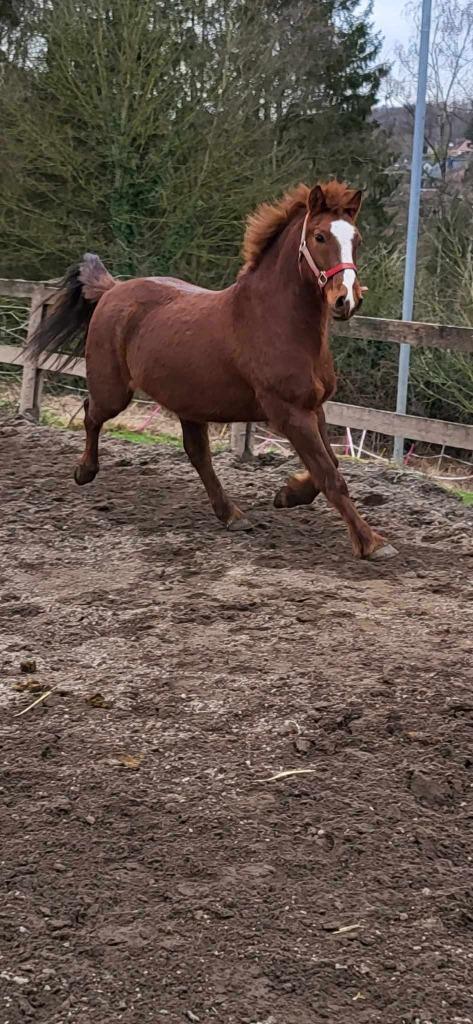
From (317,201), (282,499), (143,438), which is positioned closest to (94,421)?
(282,499)

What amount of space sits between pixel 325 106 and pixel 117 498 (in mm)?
14684

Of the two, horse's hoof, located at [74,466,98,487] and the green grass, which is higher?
horse's hoof, located at [74,466,98,487]

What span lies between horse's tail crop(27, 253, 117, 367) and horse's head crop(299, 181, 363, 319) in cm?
217

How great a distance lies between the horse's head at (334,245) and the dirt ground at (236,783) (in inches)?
53.9

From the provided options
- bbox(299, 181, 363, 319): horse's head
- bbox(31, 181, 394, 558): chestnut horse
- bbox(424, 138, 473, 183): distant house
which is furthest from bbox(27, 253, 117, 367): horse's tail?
bbox(424, 138, 473, 183): distant house

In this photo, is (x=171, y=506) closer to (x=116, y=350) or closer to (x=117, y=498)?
(x=117, y=498)

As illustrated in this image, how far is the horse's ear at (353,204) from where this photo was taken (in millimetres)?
4934

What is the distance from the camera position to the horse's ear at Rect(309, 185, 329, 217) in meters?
4.88

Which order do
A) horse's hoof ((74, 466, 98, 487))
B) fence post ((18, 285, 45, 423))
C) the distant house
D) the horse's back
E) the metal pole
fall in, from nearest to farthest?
the horse's back → horse's hoof ((74, 466, 98, 487)) → fence post ((18, 285, 45, 423)) → the metal pole → the distant house

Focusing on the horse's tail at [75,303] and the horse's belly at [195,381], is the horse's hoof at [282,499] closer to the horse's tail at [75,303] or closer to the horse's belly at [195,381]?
the horse's belly at [195,381]

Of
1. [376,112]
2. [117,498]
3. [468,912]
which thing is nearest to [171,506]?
[117,498]

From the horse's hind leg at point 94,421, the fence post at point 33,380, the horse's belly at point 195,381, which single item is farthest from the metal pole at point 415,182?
the horse's belly at point 195,381

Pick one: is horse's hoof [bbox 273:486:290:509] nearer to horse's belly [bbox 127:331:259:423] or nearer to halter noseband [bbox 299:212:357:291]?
horse's belly [bbox 127:331:259:423]

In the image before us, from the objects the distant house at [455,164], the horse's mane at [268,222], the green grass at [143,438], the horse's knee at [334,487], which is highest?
the distant house at [455,164]
